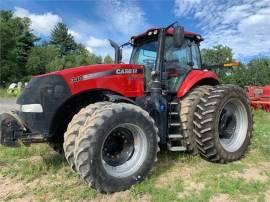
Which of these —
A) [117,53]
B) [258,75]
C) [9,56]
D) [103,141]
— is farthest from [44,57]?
[103,141]

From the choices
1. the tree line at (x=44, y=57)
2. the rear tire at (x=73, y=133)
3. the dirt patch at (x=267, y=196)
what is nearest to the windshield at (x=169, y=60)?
the rear tire at (x=73, y=133)

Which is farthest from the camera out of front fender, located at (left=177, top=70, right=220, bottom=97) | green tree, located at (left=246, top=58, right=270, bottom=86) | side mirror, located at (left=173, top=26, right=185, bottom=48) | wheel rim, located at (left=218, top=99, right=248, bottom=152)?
green tree, located at (left=246, top=58, right=270, bottom=86)

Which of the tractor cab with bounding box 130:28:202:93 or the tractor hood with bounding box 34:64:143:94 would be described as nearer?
the tractor hood with bounding box 34:64:143:94

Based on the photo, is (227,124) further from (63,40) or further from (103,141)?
(63,40)

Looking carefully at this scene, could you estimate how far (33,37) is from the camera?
2381 inches

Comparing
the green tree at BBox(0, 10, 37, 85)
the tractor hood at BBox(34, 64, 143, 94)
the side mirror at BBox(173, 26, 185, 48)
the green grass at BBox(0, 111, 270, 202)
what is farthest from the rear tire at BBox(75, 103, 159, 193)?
the green tree at BBox(0, 10, 37, 85)

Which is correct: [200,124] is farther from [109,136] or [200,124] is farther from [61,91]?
[61,91]

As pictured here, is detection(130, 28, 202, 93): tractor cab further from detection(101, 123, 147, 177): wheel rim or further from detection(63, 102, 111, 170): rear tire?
detection(63, 102, 111, 170): rear tire

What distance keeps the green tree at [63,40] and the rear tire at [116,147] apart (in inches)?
2789

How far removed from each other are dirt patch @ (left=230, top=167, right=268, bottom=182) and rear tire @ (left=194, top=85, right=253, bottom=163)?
46 cm

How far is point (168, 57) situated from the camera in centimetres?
591

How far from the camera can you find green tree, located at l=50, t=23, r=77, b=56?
7381 centimetres

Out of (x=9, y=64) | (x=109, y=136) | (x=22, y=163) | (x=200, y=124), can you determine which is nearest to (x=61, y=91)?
(x=109, y=136)

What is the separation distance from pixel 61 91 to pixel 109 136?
86 centimetres
